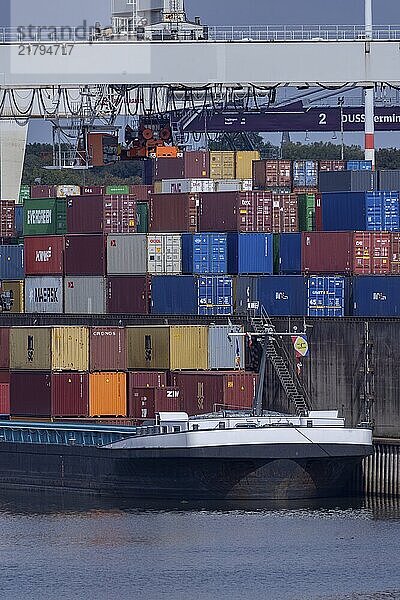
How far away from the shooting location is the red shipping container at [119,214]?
6512 cm

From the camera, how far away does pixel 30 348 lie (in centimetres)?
5991

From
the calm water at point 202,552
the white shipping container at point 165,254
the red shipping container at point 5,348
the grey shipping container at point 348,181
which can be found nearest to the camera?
the calm water at point 202,552

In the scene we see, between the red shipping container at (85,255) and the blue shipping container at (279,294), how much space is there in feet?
19.7

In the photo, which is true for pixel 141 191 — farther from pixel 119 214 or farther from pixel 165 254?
pixel 165 254

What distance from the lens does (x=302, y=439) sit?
179 ft

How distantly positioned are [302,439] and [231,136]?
4056cm

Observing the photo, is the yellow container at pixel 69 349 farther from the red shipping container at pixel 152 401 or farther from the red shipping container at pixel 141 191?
the red shipping container at pixel 141 191

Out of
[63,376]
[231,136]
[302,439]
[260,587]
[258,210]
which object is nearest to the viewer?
[260,587]

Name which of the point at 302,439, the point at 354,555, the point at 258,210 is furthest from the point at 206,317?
the point at 354,555

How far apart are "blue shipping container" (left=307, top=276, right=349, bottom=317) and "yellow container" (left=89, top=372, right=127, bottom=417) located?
7361mm

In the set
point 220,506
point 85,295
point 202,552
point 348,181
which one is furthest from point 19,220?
point 202,552

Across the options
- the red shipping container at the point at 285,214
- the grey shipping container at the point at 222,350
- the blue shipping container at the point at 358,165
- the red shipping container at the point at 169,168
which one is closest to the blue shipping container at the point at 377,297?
the red shipping container at the point at 285,214

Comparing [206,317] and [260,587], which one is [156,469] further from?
[260,587]

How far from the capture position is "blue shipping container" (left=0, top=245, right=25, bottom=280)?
67.6 m
